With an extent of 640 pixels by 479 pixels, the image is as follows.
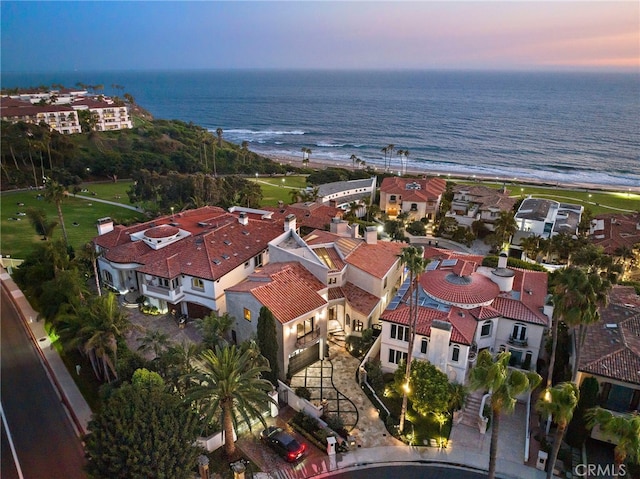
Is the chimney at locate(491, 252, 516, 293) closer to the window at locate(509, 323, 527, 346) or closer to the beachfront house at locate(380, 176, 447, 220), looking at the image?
the window at locate(509, 323, 527, 346)

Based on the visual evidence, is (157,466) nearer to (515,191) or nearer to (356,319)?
(356,319)

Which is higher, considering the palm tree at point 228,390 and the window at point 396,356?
the palm tree at point 228,390

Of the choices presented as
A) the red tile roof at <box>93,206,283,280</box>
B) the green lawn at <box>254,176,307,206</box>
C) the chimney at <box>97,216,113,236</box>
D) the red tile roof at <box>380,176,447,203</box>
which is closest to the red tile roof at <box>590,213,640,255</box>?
the red tile roof at <box>380,176,447,203</box>

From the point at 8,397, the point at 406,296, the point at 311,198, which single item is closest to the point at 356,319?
the point at 406,296

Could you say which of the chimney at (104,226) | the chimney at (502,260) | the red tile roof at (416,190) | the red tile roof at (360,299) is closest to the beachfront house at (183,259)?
the chimney at (104,226)

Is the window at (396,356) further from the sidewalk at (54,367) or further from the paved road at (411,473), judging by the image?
the sidewalk at (54,367)

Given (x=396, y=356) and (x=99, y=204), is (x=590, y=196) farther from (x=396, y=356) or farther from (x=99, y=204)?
(x=99, y=204)
